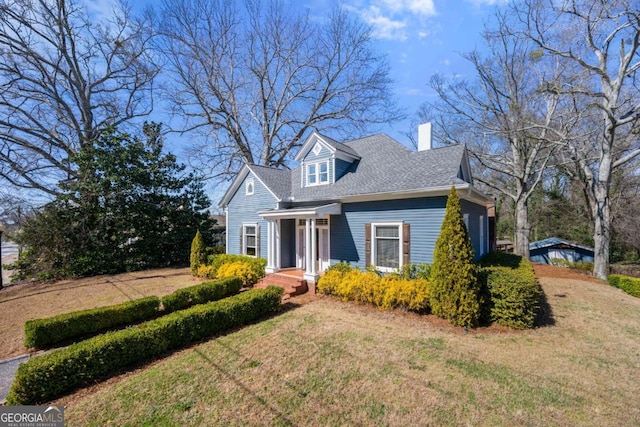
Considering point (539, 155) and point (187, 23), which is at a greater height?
point (187, 23)

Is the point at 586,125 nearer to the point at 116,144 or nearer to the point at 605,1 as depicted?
the point at 605,1

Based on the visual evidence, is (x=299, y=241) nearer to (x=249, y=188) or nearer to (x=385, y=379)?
(x=249, y=188)

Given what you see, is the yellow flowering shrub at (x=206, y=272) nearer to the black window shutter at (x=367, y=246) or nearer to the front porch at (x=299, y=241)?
the front porch at (x=299, y=241)

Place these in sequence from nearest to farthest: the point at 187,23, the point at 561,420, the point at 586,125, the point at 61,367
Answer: the point at 561,420 < the point at 61,367 < the point at 586,125 < the point at 187,23

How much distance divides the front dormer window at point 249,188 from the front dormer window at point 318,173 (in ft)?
10.5

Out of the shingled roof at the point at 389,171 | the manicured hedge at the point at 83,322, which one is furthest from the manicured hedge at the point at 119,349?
the shingled roof at the point at 389,171

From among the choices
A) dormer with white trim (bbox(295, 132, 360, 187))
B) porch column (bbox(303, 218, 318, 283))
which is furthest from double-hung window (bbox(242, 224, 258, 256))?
porch column (bbox(303, 218, 318, 283))

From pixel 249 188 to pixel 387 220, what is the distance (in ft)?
26.2

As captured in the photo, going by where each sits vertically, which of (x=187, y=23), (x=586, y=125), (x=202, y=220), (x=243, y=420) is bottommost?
(x=243, y=420)

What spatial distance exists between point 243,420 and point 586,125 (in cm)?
2382

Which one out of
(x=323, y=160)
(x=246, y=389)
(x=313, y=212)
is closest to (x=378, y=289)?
Result: (x=313, y=212)

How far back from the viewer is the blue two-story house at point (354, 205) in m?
8.71

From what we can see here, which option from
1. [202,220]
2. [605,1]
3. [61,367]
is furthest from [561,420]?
[202,220]

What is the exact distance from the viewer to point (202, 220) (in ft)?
61.6
